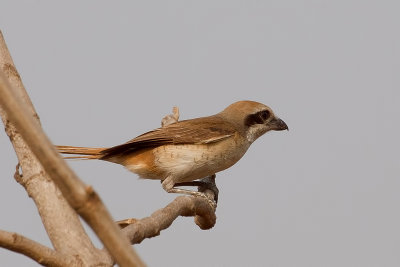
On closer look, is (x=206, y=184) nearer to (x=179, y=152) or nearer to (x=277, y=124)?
(x=179, y=152)

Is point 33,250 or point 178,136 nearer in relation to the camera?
point 33,250

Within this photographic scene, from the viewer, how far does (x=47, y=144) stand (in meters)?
1.42

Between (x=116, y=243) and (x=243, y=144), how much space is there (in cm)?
506

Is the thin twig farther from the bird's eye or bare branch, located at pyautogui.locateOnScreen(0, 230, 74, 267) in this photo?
the bird's eye

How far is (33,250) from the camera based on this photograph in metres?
2.49

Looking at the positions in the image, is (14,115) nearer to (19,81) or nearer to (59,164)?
(59,164)

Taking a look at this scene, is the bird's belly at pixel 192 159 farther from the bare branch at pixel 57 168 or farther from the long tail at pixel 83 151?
the bare branch at pixel 57 168

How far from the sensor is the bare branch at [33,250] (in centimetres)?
232

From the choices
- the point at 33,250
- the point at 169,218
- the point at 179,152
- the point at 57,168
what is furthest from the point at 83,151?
the point at 57,168

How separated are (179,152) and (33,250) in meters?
3.62

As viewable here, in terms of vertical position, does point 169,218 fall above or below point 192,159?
below

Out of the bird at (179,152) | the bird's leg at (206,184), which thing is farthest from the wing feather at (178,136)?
the bird's leg at (206,184)

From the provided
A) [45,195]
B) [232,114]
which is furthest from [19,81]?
[232,114]

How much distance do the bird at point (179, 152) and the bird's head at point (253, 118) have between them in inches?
11.9
